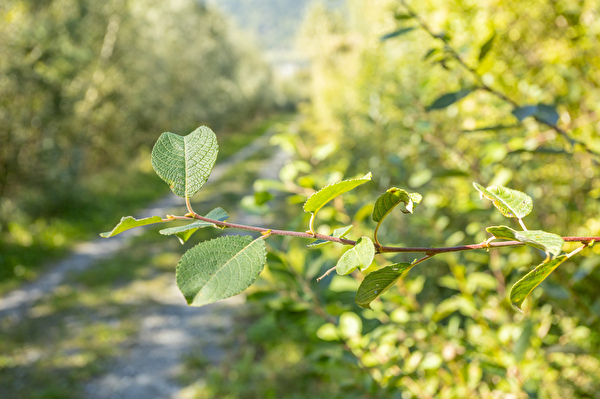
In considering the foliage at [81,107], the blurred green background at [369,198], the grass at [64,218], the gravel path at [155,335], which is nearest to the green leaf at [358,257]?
the blurred green background at [369,198]

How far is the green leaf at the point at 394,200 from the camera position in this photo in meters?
0.42

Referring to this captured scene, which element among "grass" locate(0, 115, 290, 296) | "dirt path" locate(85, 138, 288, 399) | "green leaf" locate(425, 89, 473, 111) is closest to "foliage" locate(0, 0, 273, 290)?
"grass" locate(0, 115, 290, 296)

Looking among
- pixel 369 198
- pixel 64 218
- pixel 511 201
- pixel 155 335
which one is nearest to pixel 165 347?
pixel 155 335

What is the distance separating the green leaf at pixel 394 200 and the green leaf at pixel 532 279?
0.44 ft

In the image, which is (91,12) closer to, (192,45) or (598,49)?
(192,45)

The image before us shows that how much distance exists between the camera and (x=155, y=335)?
4.21 m

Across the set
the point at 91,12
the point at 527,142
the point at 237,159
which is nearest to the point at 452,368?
the point at 527,142

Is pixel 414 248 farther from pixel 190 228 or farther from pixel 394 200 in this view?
pixel 190 228

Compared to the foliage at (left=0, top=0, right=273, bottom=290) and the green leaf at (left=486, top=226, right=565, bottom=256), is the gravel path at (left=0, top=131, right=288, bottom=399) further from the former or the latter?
the green leaf at (left=486, top=226, right=565, bottom=256)

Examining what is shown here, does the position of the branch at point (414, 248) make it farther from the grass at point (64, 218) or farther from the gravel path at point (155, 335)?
the grass at point (64, 218)

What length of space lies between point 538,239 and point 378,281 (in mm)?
173

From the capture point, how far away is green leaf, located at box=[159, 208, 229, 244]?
1.40 feet

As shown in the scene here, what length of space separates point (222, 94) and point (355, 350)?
18.1 m

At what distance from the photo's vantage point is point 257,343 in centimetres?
389
